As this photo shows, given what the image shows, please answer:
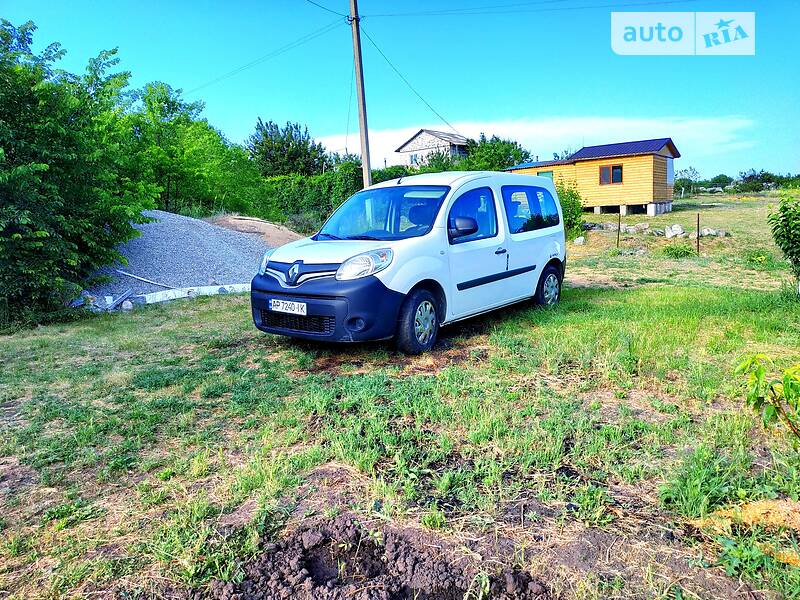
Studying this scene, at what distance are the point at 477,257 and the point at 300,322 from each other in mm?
2131

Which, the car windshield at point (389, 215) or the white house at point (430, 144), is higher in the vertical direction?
the white house at point (430, 144)

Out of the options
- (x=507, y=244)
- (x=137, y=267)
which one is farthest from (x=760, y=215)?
(x=137, y=267)

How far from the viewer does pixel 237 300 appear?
945 cm

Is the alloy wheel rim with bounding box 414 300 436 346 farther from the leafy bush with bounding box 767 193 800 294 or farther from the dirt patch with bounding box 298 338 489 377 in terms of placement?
the leafy bush with bounding box 767 193 800 294

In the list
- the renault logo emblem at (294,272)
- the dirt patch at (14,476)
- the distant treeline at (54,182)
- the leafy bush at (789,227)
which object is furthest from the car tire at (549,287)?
the distant treeline at (54,182)

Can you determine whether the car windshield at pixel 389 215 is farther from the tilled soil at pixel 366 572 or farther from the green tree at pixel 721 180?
the green tree at pixel 721 180

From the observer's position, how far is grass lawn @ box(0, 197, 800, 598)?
7.64 feet

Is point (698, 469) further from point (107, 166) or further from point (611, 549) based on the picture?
point (107, 166)

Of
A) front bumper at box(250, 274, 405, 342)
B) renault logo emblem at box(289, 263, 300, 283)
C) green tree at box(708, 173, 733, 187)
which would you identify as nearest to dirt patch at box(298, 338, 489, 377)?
front bumper at box(250, 274, 405, 342)

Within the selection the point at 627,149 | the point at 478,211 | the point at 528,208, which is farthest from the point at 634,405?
the point at 627,149

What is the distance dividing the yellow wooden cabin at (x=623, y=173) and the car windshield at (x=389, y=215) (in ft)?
78.3

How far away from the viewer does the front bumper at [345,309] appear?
5.17 metres

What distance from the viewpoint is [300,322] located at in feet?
18.1

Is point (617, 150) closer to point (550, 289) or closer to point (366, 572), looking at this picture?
point (550, 289)
